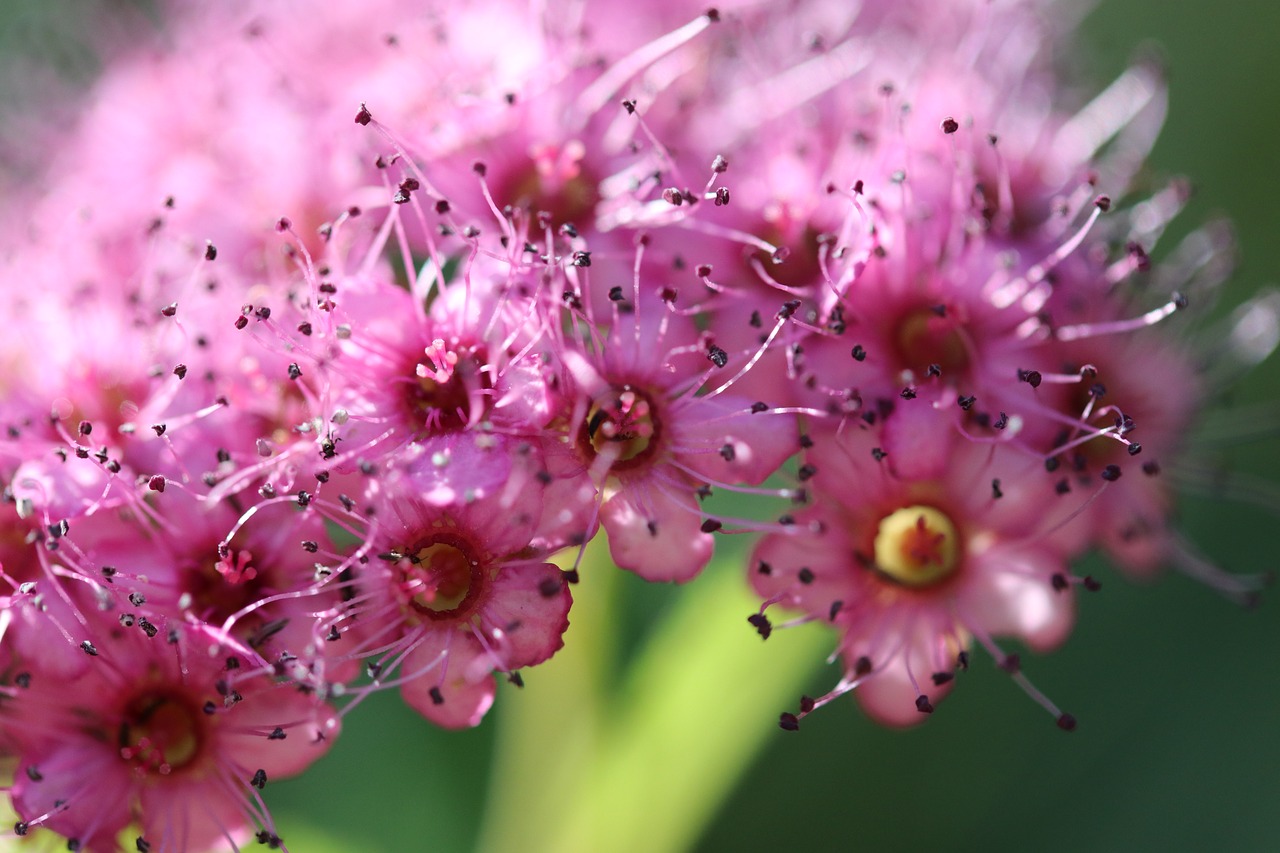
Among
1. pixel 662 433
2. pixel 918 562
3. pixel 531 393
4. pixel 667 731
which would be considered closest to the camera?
pixel 531 393

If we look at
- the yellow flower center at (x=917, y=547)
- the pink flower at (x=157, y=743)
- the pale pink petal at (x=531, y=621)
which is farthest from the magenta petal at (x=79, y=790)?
the yellow flower center at (x=917, y=547)

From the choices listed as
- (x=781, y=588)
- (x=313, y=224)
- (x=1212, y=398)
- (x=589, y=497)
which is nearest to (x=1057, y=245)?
(x=1212, y=398)

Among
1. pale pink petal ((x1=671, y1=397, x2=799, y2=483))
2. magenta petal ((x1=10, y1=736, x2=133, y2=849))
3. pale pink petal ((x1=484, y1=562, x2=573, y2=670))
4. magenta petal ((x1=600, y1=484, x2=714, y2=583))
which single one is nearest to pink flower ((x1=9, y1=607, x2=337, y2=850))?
magenta petal ((x1=10, y1=736, x2=133, y2=849))

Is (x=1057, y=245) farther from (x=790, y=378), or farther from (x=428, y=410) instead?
(x=428, y=410)

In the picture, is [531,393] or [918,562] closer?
[531,393]

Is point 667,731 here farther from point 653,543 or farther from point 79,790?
point 79,790

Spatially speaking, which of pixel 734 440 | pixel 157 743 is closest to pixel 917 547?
pixel 734 440

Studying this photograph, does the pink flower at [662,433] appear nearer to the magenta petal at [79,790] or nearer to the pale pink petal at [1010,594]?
the pale pink petal at [1010,594]

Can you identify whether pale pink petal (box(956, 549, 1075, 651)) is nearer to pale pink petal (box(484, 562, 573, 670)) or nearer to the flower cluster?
the flower cluster
